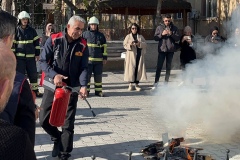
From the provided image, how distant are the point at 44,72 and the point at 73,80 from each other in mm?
386

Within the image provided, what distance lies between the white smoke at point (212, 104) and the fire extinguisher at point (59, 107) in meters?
2.19

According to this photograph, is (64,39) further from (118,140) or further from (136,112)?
(136,112)

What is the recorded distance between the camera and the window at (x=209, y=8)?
22362 millimetres

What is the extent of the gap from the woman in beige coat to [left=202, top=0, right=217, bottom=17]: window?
10.6 metres

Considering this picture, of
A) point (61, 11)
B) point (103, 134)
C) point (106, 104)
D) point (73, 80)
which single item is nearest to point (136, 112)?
point (106, 104)

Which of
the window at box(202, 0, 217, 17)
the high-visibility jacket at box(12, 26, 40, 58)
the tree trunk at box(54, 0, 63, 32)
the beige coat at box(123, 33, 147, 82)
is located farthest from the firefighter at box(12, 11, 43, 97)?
the window at box(202, 0, 217, 17)

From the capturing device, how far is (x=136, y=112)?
31.8 feet

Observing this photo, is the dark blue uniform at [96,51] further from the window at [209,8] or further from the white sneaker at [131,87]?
the window at [209,8]

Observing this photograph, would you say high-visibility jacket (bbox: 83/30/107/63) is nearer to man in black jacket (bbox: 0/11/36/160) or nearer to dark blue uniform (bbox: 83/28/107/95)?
dark blue uniform (bbox: 83/28/107/95)

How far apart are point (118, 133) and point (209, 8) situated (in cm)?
1627

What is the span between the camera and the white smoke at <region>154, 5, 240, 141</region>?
735 centimetres

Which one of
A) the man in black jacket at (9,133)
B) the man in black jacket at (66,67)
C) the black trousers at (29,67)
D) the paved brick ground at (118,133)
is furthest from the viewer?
the black trousers at (29,67)

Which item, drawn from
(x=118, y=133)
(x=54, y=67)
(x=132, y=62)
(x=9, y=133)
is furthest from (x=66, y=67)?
(x=132, y=62)

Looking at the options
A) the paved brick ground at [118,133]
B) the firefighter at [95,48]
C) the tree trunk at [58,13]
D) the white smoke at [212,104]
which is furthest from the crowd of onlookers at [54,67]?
the tree trunk at [58,13]
